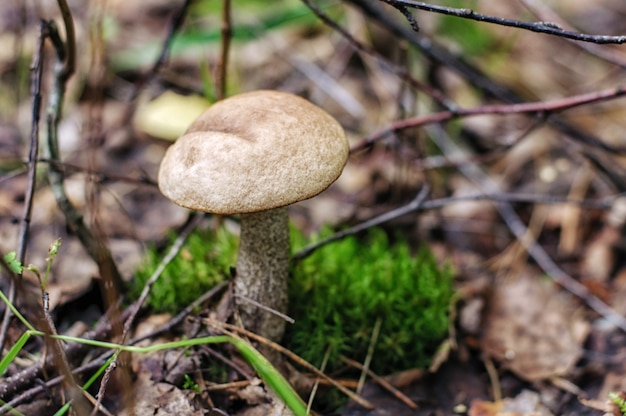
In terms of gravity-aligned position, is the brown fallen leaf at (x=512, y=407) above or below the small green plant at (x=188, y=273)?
below

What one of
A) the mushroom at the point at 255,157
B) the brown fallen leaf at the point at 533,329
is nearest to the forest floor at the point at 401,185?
the brown fallen leaf at the point at 533,329

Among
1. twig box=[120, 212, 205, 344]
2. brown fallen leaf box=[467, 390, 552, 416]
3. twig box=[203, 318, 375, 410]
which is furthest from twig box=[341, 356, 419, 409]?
twig box=[120, 212, 205, 344]

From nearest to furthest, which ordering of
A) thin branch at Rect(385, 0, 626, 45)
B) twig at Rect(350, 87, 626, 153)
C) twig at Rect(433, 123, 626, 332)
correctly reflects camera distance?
thin branch at Rect(385, 0, 626, 45), twig at Rect(350, 87, 626, 153), twig at Rect(433, 123, 626, 332)

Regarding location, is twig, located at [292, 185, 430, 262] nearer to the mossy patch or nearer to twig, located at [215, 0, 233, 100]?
the mossy patch

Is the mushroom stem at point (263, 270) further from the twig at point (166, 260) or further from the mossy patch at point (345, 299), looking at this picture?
the twig at point (166, 260)

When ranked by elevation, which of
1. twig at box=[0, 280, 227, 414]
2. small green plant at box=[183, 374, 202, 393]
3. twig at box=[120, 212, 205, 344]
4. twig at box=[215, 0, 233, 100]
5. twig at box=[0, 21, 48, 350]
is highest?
twig at box=[215, 0, 233, 100]

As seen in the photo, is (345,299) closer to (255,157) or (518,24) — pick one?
(255,157)

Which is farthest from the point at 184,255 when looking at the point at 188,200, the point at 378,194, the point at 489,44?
the point at 489,44
